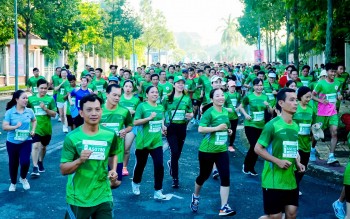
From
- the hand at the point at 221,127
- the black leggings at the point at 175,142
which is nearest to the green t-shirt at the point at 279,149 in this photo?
the hand at the point at 221,127

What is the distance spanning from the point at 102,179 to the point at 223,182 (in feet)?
9.14

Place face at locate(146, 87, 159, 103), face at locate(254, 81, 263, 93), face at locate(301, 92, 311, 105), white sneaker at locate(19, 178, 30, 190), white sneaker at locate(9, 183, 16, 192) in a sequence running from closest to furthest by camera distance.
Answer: face at locate(301, 92, 311, 105)
face at locate(146, 87, 159, 103)
white sneaker at locate(9, 183, 16, 192)
white sneaker at locate(19, 178, 30, 190)
face at locate(254, 81, 263, 93)

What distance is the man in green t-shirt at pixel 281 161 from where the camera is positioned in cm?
565

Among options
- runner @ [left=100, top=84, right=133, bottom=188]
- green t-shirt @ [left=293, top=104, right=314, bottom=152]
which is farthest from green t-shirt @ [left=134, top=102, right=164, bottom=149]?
green t-shirt @ [left=293, top=104, right=314, bottom=152]

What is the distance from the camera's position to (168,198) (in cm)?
859

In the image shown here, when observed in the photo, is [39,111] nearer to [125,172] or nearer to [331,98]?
[125,172]

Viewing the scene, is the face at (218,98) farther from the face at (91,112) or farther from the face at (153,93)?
the face at (91,112)

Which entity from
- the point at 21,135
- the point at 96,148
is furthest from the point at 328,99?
the point at 96,148

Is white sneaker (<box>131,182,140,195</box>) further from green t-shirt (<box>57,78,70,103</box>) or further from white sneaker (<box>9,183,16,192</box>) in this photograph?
green t-shirt (<box>57,78,70,103</box>)

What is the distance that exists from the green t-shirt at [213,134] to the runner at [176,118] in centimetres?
165

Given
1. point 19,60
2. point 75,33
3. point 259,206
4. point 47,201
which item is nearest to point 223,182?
point 259,206

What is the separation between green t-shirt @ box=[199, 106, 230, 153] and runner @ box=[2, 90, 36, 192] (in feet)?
9.61

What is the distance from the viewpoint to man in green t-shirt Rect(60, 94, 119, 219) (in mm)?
4953

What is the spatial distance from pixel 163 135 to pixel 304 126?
7.89ft
